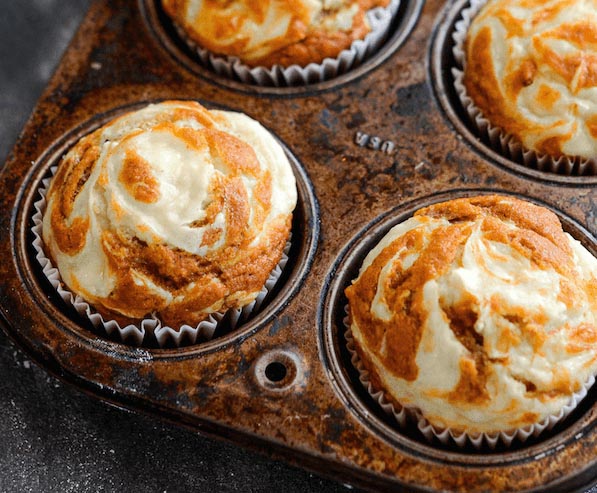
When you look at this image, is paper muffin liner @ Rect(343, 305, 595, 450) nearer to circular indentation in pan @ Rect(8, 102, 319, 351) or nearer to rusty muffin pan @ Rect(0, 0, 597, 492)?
rusty muffin pan @ Rect(0, 0, 597, 492)

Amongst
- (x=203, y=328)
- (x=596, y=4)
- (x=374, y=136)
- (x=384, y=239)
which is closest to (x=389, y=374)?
(x=384, y=239)

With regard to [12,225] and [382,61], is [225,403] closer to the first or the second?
[12,225]

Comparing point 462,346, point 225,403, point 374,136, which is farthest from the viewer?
point 374,136

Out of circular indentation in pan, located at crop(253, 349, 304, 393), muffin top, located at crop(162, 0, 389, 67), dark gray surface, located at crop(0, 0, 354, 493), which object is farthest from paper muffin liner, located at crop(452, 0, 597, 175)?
dark gray surface, located at crop(0, 0, 354, 493)

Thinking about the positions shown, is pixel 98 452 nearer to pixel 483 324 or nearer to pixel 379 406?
pixel 379 406

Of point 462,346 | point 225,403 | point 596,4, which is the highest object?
point 596,4

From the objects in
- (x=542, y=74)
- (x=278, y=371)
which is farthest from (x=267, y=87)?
(x=278, y=371)

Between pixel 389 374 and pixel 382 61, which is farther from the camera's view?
pixel 382 61

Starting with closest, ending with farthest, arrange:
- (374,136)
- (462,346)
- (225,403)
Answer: (462,346), (225,403), (374,136)
